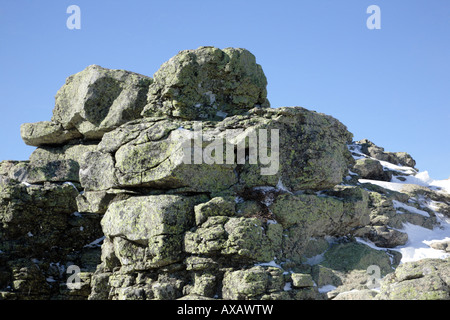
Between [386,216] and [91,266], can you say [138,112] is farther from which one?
[386,216]

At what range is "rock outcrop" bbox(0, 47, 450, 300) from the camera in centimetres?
1977

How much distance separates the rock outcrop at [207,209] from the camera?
19.8 m

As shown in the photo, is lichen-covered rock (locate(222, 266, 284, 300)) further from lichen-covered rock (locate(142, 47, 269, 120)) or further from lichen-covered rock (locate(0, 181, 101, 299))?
lichen-covered rock (locate(0, 181, 101, 299))

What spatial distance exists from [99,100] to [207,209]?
16.4 meters

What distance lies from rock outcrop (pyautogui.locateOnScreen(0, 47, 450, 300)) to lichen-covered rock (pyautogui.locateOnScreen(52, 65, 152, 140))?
1.07 metres

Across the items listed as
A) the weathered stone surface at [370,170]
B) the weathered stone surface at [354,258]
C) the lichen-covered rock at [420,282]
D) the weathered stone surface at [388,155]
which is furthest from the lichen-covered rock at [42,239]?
the weathered stone surface at [388,155]

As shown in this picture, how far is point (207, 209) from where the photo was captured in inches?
813

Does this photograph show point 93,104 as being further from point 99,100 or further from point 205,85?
point 205,85

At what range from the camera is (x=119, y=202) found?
22.4 meters

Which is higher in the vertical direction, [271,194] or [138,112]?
[138,112]

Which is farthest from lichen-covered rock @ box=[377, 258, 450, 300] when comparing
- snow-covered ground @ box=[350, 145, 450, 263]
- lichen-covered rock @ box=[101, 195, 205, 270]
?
lichen-covered rock @ box=[101, 195, 205, 270]

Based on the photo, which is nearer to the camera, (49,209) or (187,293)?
(187,293)
